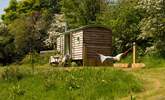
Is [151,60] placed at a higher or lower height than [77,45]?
lower

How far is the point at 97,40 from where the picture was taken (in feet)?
109

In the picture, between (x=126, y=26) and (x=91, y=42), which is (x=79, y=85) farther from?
(x=126, y=26)

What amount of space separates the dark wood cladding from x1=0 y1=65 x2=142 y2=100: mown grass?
13.4 m

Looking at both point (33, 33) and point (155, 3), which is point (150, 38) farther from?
point (33, 33)

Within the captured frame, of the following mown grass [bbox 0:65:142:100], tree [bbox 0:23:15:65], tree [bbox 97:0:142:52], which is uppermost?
tree [bbox 97:0:142:52]

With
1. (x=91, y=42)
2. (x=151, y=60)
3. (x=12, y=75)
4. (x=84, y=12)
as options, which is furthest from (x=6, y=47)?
(x=12, y=75)

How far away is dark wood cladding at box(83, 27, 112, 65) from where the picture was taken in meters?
32.3

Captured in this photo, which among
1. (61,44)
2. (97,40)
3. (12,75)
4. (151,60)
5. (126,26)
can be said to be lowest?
(151,60)

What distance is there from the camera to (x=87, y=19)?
151 feet

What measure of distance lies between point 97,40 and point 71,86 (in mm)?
16673

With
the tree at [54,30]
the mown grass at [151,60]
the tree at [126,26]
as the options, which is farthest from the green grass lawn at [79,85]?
the tree at [54,30]

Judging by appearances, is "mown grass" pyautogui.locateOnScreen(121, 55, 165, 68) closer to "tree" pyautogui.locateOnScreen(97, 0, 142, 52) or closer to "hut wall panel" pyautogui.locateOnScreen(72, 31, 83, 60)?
"tree" pyautogui.locateOnScreen(97, 0, 142, 52)

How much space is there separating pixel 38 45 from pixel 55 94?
34567 mm

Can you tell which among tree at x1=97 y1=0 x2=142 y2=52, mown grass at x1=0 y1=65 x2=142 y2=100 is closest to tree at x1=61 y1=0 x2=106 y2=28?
tree at x1=97 y1=0 x2=142 y2=52
